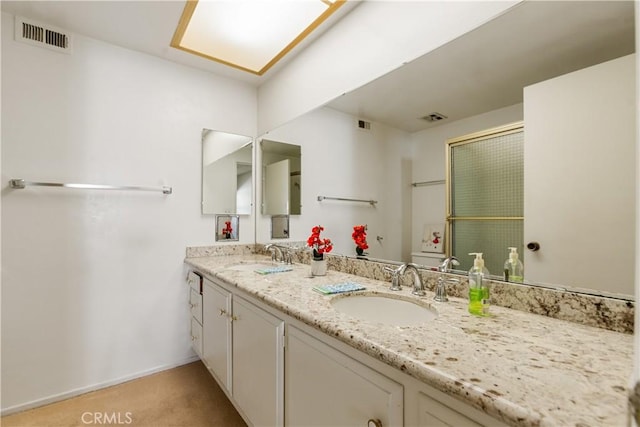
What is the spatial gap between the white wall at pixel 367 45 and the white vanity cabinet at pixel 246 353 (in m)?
1.32

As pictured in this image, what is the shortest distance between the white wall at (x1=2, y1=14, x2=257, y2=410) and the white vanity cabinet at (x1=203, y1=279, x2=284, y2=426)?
580 millimetres

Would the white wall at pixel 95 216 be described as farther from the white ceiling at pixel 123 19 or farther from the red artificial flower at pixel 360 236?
the red artificial flower at pixel 360 236

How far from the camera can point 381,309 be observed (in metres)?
1.14

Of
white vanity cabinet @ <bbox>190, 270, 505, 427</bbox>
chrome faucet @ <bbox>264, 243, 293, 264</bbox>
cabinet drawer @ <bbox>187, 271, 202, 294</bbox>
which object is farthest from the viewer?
chrome faucet @ <bbox>264, 243, 293, 264</bbox>

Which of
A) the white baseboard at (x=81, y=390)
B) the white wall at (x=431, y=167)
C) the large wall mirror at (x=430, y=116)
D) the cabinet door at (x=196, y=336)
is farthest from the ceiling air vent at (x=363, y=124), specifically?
the white baseboard at (x=81, y=390)

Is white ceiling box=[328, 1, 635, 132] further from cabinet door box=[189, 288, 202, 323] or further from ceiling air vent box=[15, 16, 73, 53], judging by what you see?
ceiling air vent box=[15, 16, 73, 53]

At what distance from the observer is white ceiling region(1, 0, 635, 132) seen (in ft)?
2.70

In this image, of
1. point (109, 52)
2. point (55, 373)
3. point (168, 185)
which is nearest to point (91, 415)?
point (55, 373)

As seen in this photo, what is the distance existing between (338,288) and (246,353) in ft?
1.78

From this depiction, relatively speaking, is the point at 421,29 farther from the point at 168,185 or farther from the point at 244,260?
the point at 168,185

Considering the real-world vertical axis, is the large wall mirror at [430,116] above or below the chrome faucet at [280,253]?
above

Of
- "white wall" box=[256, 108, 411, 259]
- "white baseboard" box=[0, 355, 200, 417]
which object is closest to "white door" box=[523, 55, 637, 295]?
"white wall" box=[256, 108, 411, 259]

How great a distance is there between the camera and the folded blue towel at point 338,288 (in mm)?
1158

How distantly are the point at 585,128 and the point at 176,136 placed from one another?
2313 millimetres
